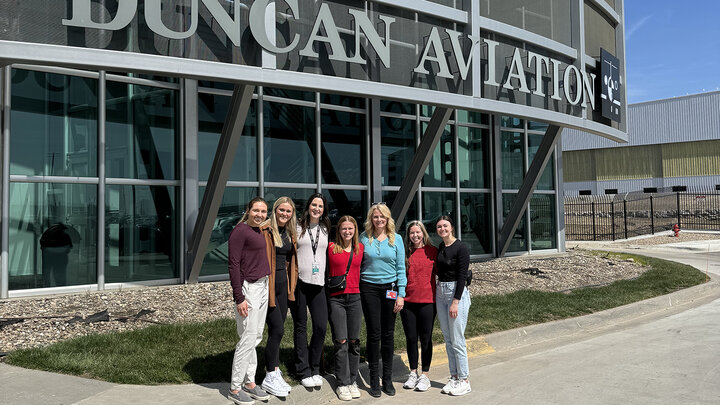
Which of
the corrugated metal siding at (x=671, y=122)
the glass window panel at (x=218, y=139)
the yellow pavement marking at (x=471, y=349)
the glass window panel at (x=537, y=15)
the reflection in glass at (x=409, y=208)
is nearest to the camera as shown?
the yellow pavement marking at (x=471, y=349)

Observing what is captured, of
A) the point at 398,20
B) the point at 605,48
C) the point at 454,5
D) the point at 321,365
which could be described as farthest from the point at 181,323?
the point at 605,48

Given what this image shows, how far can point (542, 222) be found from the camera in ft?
63.5

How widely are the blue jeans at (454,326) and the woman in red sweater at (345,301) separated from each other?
824 millimetres

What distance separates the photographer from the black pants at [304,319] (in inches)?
215

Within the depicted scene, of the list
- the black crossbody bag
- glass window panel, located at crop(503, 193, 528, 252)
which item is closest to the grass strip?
the black crossbody bag

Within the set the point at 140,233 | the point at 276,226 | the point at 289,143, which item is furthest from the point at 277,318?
the point at 289,143

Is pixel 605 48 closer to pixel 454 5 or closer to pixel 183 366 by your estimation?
pixel 454 5

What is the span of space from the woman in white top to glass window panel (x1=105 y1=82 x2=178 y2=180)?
286 inches

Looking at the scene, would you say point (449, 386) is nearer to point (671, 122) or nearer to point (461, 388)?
point (461, 388)

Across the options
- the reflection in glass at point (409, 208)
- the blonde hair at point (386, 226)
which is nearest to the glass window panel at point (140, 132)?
the reflection in glass at point (409, 208)

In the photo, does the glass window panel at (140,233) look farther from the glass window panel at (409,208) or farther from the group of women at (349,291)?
the group of women at (349,291)

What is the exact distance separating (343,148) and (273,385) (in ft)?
31.3

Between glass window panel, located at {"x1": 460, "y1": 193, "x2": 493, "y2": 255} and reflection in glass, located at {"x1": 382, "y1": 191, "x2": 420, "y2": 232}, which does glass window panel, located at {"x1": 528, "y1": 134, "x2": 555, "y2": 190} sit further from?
reflection in glass, located at {"x1": 382, "y1": 191, "x2": 420, "y2": 232}

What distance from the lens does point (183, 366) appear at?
598cm
